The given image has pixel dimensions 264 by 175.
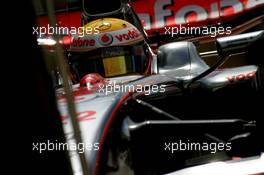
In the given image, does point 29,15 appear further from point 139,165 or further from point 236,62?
point 236,62

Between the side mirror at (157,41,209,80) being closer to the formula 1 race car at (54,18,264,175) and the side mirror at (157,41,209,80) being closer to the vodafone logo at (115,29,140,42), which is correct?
the vodafone logo at (115,29,140,42)

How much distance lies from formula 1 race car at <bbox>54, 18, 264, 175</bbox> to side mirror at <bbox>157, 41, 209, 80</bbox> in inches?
42.5

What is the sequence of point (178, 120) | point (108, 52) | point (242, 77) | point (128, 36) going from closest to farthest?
point (178, 120)
point (242, 77)
point (108, 52)
point (128, 36)

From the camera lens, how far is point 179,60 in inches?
136

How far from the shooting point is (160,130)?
1984mm

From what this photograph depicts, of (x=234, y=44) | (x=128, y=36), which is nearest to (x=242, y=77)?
(x=234, y=44)

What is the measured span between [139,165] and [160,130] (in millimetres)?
507

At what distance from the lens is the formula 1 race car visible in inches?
53.4

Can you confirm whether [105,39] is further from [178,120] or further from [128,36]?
[178,120]

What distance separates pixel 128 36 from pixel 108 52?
309 millimetres

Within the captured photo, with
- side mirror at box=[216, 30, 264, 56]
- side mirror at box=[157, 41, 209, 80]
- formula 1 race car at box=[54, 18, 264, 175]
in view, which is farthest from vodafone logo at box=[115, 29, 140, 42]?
side mirror at box=[216, 30, 264, 56]

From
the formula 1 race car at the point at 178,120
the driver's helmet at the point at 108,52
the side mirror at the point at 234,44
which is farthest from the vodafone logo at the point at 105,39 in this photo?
the side mirror at the point at 234,44

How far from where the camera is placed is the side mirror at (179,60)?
3346mm

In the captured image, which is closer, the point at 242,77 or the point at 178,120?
the point at 178,120
